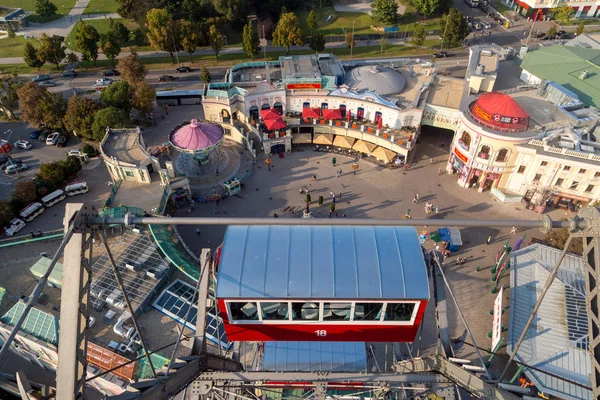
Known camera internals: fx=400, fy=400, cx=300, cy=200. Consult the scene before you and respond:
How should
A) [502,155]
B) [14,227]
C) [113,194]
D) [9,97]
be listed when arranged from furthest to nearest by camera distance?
[9,97] < [502,155] < [113,194] < [14,227]

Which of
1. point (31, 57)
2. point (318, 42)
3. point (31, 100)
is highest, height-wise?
point (318, 42)

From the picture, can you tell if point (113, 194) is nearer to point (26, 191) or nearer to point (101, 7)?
point (26, 191)

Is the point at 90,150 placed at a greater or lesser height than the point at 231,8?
lesser

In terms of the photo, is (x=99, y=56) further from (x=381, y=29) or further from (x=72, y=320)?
(x=72, y=320)

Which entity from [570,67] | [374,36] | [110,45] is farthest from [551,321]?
[110,45]

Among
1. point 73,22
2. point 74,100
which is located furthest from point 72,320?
point 73,22

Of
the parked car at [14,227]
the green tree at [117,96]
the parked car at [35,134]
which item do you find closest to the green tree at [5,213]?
the parked car at [14,227]
